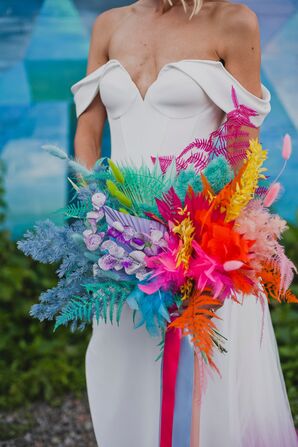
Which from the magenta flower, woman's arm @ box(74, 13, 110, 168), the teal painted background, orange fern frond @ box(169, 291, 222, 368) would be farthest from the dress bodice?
the teal painted background

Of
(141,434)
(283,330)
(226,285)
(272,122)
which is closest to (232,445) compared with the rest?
(141,434)

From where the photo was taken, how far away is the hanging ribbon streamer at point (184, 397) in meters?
3.07

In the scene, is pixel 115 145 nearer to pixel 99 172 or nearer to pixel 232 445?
pixel 99 172

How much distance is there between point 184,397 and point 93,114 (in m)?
1.17

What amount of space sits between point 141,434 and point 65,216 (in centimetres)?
93

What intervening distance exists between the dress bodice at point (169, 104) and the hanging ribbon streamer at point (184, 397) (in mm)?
704

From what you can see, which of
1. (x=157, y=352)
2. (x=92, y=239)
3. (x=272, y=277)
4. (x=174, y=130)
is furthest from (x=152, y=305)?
(x=174, y=130)

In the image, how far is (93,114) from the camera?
360 cm

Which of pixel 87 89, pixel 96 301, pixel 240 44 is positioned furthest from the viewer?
pixel 87 89

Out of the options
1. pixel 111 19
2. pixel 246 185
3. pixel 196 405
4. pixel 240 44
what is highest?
pixel 111 19

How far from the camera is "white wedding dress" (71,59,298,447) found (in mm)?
3328

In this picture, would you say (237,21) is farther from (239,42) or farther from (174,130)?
(174,130)

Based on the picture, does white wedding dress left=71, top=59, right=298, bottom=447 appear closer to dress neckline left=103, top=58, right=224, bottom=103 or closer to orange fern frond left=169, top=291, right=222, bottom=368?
dress neckline left=103, top=58, right=224, bottom=103

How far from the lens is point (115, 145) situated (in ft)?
11.5
